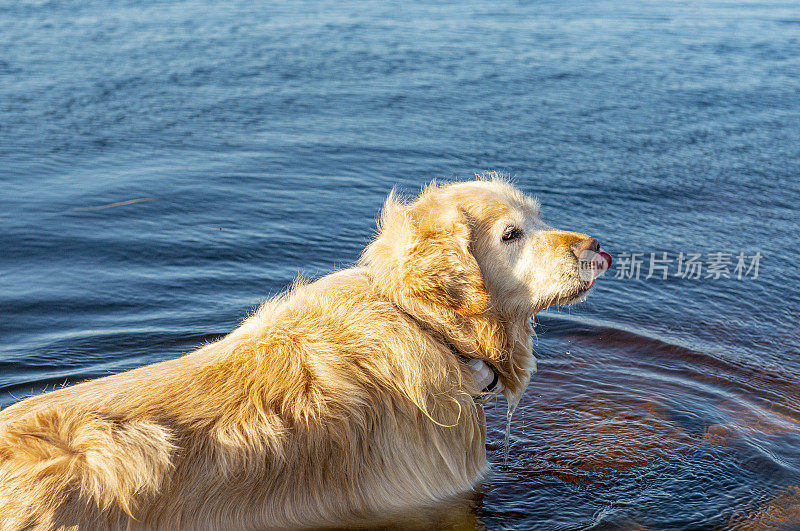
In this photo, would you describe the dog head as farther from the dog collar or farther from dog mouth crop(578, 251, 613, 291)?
the dog collar

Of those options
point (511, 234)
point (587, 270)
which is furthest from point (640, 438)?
point (511, 234)

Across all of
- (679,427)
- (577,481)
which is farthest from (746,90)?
(577,481)

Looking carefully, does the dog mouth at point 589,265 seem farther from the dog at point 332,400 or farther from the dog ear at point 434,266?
the dog ear at point 434,266

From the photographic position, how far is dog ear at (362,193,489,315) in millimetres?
4566

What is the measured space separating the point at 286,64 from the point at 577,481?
A: 10844mm

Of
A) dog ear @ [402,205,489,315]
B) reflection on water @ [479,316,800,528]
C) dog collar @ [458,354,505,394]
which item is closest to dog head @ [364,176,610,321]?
dog ear @ [402,205,489,315]

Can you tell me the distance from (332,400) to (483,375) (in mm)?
1002

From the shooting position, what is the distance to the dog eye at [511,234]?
483 cm

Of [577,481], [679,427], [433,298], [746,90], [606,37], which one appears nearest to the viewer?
[433,298]

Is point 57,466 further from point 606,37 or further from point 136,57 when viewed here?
point 606,37

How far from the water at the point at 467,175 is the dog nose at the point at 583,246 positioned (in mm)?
1557

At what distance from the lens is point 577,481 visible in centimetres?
557

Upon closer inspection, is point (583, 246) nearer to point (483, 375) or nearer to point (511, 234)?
point (511, 234)

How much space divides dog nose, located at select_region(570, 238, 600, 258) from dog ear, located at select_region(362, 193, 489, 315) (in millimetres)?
601
